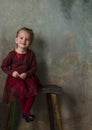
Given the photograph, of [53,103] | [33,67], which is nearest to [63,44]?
[33,67]

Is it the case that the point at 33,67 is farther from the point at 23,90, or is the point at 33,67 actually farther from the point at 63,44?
the point at 63,44

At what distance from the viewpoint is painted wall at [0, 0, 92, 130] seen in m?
1.68

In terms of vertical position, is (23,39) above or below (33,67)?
above

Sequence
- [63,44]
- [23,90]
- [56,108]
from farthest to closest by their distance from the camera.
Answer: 1. [63,44]
2. [56,108]
3. [23,90]

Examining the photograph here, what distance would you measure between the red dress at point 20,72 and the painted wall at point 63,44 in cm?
15

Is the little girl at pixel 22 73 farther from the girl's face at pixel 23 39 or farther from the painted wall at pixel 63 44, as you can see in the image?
the painted wall at pixel 63 44

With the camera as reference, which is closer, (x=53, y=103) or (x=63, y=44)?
(x=53, y=103)

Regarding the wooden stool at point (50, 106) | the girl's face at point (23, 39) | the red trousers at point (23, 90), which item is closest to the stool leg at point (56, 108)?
the wooden stool at point (50, 106)

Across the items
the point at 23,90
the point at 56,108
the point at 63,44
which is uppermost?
the point at 63,44

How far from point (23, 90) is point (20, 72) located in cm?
11

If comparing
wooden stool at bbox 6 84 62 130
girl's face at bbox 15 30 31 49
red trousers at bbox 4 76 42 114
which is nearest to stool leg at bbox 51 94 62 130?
wooden stool at bbox 6 84 62 130

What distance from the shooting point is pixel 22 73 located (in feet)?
5.01

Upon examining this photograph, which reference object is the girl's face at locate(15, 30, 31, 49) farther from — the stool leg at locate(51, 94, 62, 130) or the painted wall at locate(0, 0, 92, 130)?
the stool leg at locate(51, 94, 62, 130)

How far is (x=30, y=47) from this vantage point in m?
1.71
